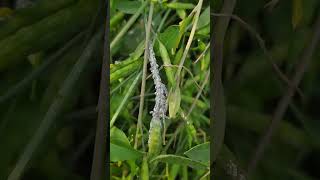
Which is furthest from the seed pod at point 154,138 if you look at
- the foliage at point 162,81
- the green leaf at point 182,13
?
the green leaf at point 182,13

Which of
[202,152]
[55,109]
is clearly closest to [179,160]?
[202,152]

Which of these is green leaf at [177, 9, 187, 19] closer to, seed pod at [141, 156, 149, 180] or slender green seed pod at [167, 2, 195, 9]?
slender green seed pod at [167, 2, 195, 9]

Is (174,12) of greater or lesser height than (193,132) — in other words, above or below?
above

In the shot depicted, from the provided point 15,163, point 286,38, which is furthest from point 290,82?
point 15,163

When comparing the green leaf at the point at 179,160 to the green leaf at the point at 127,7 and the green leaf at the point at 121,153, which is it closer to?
the green leaf at the point at 121,153

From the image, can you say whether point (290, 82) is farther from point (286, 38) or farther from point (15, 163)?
point (15, 163)

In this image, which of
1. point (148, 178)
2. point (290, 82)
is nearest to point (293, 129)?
point (290, 82)

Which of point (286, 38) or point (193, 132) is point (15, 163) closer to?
point (193, 132)
